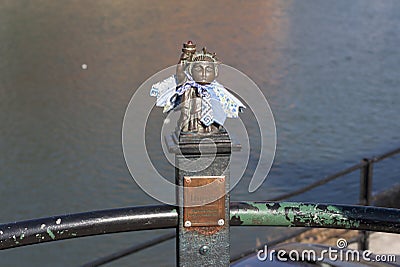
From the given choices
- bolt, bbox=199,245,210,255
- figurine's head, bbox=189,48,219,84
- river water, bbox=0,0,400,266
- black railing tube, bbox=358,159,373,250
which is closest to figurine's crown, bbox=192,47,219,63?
figurine's head, bbox=189,48,219,84

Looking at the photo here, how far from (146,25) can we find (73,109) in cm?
846

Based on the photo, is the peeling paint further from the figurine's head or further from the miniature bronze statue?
the figurine's head

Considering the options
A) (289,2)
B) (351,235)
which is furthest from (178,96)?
(289,2)

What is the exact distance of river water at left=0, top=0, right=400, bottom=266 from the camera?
29.1 ft

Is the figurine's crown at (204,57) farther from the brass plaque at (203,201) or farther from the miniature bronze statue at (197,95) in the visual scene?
the brass plaque at (203,201)

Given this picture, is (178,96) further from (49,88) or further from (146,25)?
(146,25)

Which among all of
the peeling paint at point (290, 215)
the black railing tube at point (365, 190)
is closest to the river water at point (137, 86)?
the black railing tube at point (365, 190)

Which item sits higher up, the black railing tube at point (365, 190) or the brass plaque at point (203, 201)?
the brass plaque at point (203, 201)

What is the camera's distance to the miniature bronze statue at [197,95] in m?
1.85

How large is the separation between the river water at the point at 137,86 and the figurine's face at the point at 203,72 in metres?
5.85

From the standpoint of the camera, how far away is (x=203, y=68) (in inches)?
73.5

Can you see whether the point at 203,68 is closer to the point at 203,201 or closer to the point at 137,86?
the point at 203,201

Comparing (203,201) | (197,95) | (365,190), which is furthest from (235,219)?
→ (365,190)

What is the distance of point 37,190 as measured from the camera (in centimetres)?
916
